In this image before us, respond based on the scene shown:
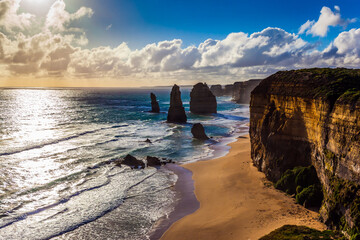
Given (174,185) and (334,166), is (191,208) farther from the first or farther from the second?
(334,166)

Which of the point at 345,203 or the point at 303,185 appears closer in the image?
the point at 345,203

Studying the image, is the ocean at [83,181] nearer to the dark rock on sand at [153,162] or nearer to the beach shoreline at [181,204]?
the beach shoreline at [181,204]

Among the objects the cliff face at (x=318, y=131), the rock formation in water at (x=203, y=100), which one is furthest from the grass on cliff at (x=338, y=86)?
the rock formation in water at (x=203, y=100)

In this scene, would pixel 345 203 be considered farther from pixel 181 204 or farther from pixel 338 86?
pixel 181 204

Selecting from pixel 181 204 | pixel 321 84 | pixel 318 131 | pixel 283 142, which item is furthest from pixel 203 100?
pixel 318 131

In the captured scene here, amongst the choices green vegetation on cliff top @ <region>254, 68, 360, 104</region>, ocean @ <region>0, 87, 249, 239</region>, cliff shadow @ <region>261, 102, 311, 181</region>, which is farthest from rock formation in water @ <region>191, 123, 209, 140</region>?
green vegetation on cliff top @ <region>254, 68, 360, 104</region>

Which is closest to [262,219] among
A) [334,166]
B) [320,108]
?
[334,166]

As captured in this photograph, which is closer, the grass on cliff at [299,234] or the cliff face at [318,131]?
the grass on cliff at [299,234]
